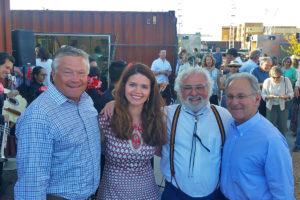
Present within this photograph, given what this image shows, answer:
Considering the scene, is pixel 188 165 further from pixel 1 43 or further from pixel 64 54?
pixel 1 43

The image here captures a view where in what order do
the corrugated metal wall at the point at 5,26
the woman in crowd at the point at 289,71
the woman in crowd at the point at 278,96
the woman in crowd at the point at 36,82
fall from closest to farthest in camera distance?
1. the woman in crowd at the point at 36,82
2. the corrugated metal wall at the point at 5,26
3. the woman in crowd at the point at 278,96
4. the woman in crowd at the point at 289,71

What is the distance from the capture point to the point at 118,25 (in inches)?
397

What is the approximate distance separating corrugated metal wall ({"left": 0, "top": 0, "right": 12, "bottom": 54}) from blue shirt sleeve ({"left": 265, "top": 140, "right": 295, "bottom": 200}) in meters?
5.41

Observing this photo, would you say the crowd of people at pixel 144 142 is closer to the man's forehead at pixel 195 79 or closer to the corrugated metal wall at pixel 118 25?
the man's forehead at pixel 195 79

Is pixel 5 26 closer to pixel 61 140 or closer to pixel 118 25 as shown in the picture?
pixel 61 140

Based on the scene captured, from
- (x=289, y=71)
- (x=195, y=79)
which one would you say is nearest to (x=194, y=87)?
(x=195, y=79)

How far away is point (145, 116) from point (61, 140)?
755 millimetres

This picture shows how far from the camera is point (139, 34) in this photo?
1016 cm

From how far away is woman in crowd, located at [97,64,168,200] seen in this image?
2047 millimetres

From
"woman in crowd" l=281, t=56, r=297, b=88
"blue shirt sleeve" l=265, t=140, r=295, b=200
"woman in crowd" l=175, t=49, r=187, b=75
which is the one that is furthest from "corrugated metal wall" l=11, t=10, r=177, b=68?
"blue shirt sleeve" l=265, t=140, r=295, b=200

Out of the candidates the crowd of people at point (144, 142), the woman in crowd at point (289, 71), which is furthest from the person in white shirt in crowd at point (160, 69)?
the crowd of people at point (144, 142)

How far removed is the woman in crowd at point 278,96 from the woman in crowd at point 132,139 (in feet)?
13.5

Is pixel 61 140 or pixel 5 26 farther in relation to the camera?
pixel 5 26

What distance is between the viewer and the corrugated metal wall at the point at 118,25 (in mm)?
10000
